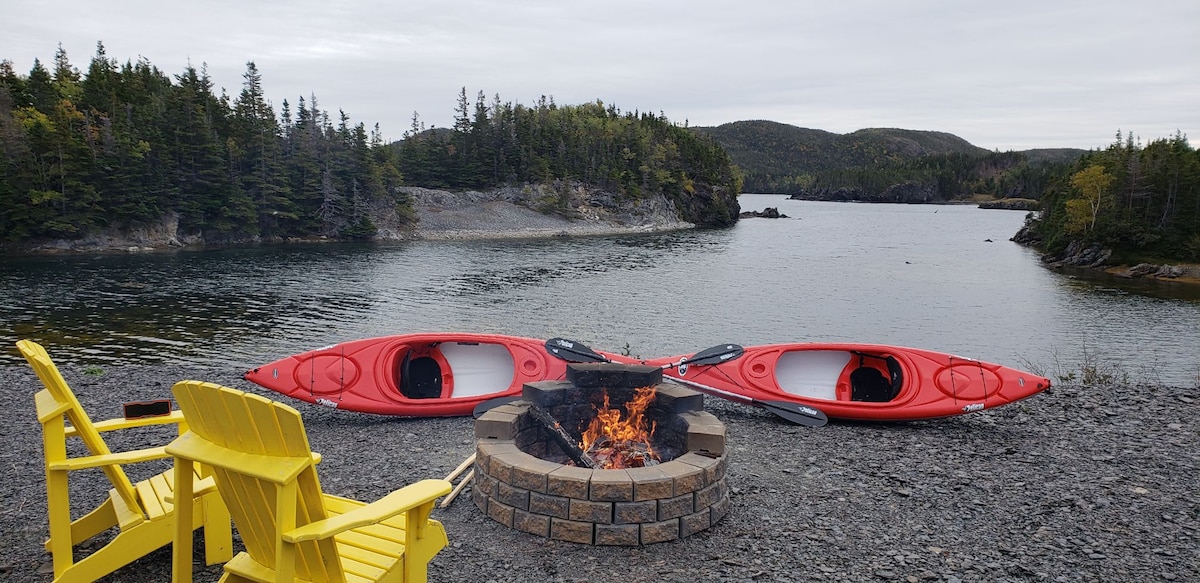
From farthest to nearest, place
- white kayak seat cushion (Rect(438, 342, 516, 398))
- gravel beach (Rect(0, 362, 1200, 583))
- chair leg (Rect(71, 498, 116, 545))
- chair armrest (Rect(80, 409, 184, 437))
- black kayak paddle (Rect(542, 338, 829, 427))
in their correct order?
1. white kayak seat cushion (Rect(438, 342, 516, 398))
2. black kayak paddle (Rect(542, 338, 829, 427))
3. gravel beach (Rect(0, 362, 1200, 583))
4. chair armrest (Rect(80, 409, 184, 437))
5. chair leg (Rect(71, 498, 116, 545))

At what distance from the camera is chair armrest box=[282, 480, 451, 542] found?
3.17 meters

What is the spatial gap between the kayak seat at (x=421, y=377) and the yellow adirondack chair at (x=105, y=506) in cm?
467

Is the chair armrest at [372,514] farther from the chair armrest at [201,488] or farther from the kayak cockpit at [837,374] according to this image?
the kayak cockpit at [837,374]

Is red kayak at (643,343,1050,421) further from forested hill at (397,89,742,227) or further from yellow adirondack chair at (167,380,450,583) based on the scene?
forested hill at (397,89,742,227)

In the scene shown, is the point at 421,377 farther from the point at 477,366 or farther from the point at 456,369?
the point at 477,366

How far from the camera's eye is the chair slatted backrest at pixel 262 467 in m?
3.20

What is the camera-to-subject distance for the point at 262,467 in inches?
128

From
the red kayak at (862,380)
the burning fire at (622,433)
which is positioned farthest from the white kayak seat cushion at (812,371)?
the burning fire at (622,433)

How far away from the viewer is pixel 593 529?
535 cm

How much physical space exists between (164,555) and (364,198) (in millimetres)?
65287

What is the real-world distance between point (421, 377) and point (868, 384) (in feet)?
20.7

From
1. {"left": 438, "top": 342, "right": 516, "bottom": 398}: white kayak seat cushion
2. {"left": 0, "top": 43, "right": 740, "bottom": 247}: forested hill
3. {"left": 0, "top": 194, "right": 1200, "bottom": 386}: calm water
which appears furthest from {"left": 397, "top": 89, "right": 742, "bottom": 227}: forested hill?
{"left": 438, "top": 342, "right": 516, "bottom": 398}: white kayak seat cushion

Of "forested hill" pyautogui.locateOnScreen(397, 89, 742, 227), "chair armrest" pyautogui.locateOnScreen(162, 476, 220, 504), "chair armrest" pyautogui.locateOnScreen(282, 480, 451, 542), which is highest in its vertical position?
"forested hill" pyautogui.locateOnScreen(397, 89, 742, 227)

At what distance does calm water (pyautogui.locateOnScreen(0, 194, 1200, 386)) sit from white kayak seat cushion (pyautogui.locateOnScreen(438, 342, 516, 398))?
905cm
